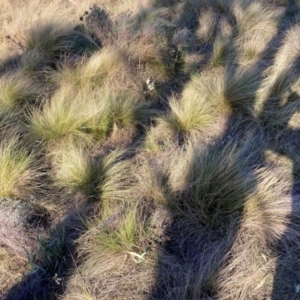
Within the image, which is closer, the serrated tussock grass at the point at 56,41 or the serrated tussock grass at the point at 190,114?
the serrated tussock grass at the point at 190,114

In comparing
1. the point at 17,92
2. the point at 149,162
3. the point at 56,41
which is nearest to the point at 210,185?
the point at 149,162

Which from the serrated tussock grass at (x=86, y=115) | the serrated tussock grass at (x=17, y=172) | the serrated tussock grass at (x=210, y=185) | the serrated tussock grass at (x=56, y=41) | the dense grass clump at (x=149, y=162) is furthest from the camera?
the serrated tussock grass at (x=56, y=41)

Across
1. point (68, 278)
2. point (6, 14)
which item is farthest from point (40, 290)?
point (6, 14)

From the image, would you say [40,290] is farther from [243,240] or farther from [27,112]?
[27,112]

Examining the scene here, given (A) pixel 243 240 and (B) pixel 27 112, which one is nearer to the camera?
(A) pixel 243 240

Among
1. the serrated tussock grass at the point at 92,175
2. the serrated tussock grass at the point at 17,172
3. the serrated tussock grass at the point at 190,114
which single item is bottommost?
the serrated tussock grass at the point at 190,114

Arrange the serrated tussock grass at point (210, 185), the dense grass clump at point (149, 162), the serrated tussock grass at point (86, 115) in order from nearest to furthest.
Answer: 1. the dense grass clump at point (149, 162)
2. the serrated tussock grass at point (210, 185)
3. the serrated tussock grass at point (86, 115)

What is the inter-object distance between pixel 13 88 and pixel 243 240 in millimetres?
3040

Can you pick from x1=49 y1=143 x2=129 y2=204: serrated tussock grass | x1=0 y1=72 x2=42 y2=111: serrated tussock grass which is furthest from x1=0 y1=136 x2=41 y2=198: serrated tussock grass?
x1=0 y1=72 x2=42 y2=111: serrated tussock grass

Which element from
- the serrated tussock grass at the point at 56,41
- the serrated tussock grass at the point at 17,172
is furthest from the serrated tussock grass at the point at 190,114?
the serrated tussock grass at the point at 56,41

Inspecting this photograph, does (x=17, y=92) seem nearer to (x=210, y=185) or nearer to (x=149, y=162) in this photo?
(x=149, y=162)

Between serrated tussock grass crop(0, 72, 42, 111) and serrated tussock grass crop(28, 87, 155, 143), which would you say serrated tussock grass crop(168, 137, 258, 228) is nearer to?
serrated tussock grass crop(28, 87, 155, 143)

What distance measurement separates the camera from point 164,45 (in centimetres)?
467

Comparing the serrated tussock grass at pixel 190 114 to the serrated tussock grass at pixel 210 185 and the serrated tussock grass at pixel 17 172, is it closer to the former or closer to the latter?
the serrated tussock grass at pixel 210 185
